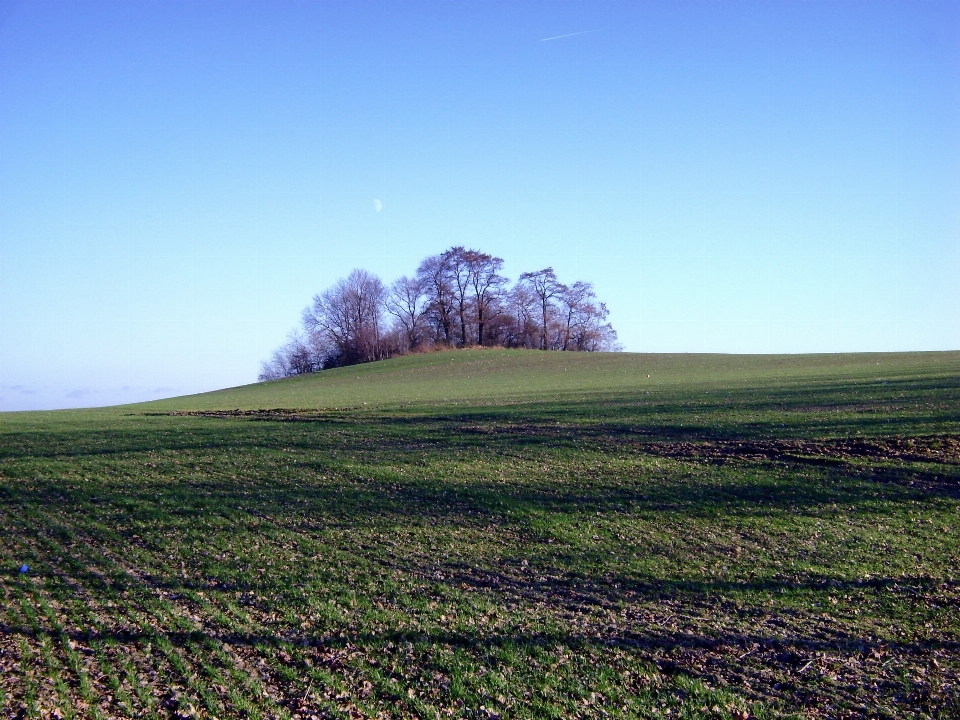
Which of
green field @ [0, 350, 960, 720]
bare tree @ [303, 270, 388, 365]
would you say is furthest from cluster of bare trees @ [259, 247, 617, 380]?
green field @ [0, 350, 960, 720]

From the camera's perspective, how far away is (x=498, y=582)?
A: 11.2 m

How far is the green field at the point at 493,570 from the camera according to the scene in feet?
25.3

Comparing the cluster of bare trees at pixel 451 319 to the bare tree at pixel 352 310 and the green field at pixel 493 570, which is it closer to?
the bare tree at pixel 352 310

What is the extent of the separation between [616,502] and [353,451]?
915cm

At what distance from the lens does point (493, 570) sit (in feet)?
38.6

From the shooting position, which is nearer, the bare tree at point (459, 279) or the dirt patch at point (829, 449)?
the dirt patch at point (829, 449)

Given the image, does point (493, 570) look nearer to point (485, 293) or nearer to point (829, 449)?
point (829, 449)

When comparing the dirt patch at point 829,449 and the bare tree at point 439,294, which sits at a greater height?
the bare tree at point 439,294

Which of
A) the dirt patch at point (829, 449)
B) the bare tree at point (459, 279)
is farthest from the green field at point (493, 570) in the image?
the bare tree at point (459, 279)

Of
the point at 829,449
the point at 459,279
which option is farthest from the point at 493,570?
the point at 459,279

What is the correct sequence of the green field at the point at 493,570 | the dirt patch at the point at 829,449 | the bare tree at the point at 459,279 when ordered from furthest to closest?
1. the bare tree at the point at 459,279
2. the dirt patch at the point at 829,449
3. the green field at the point at 493,570

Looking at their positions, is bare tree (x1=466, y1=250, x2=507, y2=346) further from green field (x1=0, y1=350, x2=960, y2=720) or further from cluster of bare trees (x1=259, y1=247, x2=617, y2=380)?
green field (x1=0, y1=350, x2=960, y2=720)

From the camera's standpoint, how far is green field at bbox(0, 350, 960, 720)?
25.3 ft

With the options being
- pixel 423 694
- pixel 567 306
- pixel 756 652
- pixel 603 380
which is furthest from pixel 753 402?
pixel 567 306
